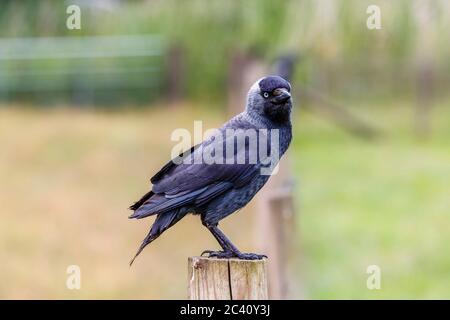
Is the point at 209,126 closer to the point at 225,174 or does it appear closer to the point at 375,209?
the point at 375,209

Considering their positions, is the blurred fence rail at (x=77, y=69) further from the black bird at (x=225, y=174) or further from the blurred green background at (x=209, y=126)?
the black bird at (x=225, y=174)

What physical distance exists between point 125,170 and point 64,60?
8399mm

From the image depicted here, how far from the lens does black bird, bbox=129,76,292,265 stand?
5891 millimetres

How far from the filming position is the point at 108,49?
26.3m

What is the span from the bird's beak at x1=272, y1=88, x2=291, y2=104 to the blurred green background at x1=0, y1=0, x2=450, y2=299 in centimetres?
314

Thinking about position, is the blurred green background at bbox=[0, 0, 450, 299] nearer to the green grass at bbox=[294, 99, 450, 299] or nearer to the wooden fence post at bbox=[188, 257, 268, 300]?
the green grass at bbox=[294, 99, 450, 299]

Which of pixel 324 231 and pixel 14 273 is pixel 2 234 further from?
pixel 324 231

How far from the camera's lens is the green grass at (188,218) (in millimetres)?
12859

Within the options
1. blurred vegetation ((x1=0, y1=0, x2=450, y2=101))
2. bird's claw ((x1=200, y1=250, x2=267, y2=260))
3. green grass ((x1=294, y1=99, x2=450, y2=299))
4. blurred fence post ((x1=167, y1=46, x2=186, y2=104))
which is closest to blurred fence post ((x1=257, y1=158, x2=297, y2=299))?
green grass ((x1=294, y1=99, x2=450, y2=299))

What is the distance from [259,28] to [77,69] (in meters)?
14.3

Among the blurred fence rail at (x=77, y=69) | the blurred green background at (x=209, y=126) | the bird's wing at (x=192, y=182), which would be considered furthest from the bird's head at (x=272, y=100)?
the blurred fence rail at (x=77, y=69)

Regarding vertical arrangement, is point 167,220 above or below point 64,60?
below

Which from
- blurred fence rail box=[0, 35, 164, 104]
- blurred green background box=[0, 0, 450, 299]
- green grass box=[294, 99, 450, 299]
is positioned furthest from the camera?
blurred fence rail box=[0, 35, 164, 104]

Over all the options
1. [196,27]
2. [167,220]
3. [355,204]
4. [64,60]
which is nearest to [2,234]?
[196,27]
